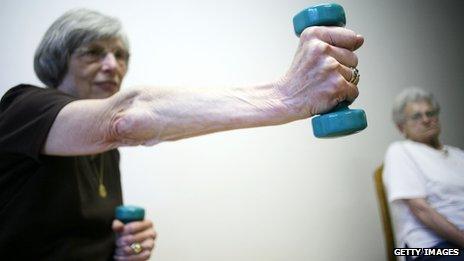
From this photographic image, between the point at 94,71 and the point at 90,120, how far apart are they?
41 cm

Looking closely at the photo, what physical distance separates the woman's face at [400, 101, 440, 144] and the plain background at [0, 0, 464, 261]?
233 mm

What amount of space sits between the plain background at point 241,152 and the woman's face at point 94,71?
1.13 ft

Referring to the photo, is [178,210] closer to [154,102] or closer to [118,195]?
[118,195]

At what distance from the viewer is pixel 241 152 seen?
1355 millimetres

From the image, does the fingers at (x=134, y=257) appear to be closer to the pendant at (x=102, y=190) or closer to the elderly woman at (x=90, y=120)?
the elderly woman at (x=90, y=120)

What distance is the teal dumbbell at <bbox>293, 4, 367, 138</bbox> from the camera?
0.43m

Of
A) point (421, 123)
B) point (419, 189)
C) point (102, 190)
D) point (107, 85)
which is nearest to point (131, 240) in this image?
point (102, 190)

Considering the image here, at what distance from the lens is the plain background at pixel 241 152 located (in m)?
1.18

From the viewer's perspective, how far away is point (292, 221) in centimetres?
142

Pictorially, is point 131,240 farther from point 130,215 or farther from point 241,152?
point 241,152

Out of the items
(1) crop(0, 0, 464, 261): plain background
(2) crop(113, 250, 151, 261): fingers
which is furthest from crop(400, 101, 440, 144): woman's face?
(2) crop(113, 250, 151, 261): fingers

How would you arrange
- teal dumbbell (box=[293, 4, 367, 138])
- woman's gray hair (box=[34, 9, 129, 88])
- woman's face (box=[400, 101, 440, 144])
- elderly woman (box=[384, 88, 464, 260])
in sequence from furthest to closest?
woman's face (box=[400, 101, 440, 144])
elderly woman (box=[384, 88, 464, 260])
woman's gray hair (box=[34, 9, 129, 88])
teal dumbbell (box=[293, 4, 367, 138])

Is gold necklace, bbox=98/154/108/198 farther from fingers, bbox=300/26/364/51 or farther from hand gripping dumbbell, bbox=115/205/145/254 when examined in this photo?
fingers, bbox=300/26/364/51

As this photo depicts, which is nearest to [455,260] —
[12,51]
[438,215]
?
[438,215]
